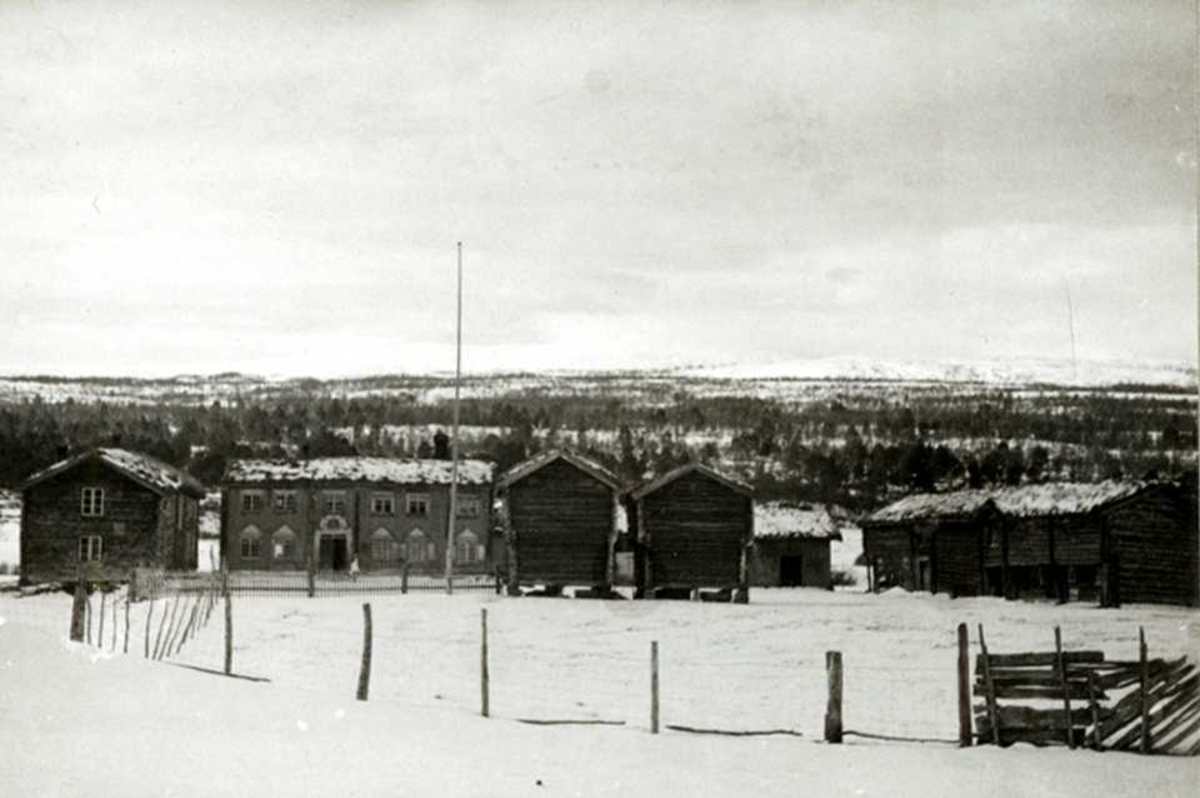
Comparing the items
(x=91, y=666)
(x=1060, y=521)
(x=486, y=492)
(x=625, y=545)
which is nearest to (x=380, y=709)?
(x=91, y=666)

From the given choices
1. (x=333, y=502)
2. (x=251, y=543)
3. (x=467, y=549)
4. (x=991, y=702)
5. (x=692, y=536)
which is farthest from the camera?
(x=467, y=549)

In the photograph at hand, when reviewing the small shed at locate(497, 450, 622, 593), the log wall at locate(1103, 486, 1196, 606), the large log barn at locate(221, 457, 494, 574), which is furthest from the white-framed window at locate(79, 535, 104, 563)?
the log wall at locate(1103, 486, 1196, 606)

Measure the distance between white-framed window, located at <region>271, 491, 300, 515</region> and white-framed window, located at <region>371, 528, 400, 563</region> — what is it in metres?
6.91

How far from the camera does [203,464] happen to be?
24.1 meters

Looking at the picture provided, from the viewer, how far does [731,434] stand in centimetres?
3173

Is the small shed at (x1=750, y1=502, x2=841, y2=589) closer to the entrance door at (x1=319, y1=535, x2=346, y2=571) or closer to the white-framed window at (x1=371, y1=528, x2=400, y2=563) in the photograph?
the white-framed window at (x1=371, y1=528, x2=400, y2=563)

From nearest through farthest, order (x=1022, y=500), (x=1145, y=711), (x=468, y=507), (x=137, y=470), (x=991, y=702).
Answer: (x=1145, y=711) < (x=991, y=702) < (x=137, y=470) < (x=1022, y=500) < (x=468, y=507)

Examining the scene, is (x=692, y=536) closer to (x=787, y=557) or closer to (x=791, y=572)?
(x=787, y=557)

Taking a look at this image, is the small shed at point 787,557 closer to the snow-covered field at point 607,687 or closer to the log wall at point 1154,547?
the snow-covered field at point 607,687

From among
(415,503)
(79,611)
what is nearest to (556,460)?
(415,503)

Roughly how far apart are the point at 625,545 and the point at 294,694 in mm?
24581

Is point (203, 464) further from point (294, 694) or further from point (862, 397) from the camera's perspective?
point (862, 397)

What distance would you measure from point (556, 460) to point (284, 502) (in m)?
9.12

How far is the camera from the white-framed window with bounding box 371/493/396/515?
116ft
